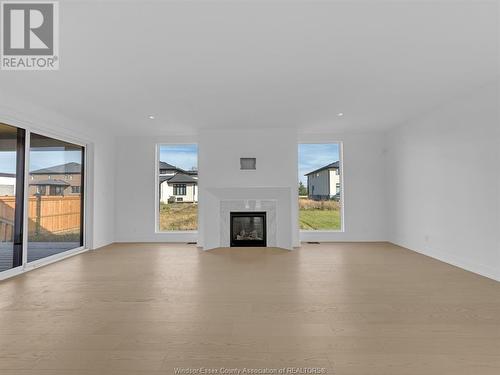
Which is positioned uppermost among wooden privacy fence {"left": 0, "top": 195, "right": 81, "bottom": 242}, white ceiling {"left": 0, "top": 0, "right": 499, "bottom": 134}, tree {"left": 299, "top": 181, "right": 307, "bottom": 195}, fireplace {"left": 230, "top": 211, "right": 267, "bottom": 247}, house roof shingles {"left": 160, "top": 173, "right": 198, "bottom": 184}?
white ceiling {"left": 0, "top": 0, "right": 499, "bottom": 134}

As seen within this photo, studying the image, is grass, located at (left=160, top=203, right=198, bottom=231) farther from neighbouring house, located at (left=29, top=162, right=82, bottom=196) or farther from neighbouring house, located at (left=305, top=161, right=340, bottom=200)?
neighbouring house, located at (left=305, top=161, right=340, bottom=200)

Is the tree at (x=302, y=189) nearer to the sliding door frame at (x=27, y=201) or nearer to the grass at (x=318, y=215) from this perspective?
the grass at (x=318, y=215)

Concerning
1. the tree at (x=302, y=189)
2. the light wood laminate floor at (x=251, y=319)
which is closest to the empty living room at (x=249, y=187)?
the light wood laminate floor at (x=251, y=319)

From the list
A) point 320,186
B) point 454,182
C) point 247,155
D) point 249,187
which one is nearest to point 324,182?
point 320,186

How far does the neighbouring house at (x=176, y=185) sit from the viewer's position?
21.6ft

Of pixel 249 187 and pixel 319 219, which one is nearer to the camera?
pixel 249 187

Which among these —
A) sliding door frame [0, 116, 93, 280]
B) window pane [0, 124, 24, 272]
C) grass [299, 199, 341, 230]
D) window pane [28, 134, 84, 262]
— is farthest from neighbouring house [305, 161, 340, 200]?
window pane [0, 124, 24, 272]

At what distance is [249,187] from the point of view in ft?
19.4

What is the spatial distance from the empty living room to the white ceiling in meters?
0.02

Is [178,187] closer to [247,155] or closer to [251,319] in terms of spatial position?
[247,155]

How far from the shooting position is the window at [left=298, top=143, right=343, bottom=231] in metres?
6.49

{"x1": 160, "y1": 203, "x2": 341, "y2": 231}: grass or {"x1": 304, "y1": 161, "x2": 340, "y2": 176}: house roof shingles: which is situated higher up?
{"x1": 304, "y1": 161, "x2": 340, "y2": 176}: house roof shingles

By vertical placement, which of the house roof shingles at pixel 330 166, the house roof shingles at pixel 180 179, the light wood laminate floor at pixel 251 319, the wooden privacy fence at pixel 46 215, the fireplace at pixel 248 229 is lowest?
the light wood laminate floor at pixel 251 319

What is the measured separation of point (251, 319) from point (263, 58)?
2523mm
